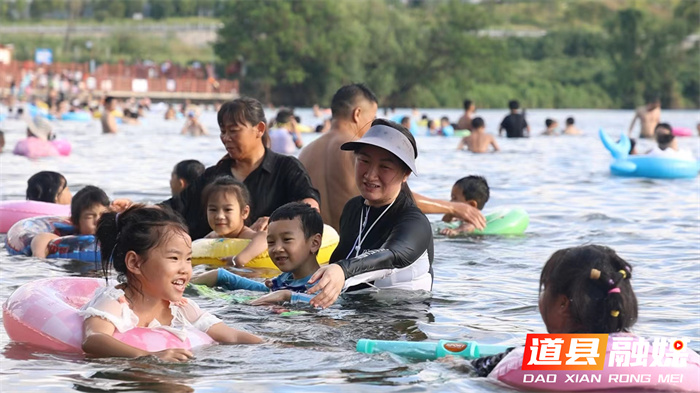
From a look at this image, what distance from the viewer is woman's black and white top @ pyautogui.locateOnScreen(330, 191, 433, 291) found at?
5.13 m

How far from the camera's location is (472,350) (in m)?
4.17

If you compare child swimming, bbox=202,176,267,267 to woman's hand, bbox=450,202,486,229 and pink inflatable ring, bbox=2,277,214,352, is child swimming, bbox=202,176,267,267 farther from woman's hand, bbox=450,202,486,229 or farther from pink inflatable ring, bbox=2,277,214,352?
pink inflatable ring, bbox=2,277,214,352

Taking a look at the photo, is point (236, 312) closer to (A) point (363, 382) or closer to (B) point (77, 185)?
(A) point (363, 382)

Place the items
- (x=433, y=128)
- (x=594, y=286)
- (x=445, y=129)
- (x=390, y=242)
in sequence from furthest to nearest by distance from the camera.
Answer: (x=433, y=128), (x=445, y=129), (x=390, y=242), (x=594, y=286)

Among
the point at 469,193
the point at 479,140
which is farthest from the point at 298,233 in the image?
the point at 479,140

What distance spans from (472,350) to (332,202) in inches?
141

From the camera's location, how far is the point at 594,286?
3301mm

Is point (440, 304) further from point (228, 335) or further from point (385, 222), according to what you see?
point (228, 335)

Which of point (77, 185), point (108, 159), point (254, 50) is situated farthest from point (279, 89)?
point (77, 185)

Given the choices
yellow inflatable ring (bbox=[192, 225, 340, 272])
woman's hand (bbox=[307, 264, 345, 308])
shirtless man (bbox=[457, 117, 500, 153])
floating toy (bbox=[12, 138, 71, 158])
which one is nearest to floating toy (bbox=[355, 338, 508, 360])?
woman's hand (bbox=[307, 264, 345, 308])

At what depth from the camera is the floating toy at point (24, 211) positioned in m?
8.27

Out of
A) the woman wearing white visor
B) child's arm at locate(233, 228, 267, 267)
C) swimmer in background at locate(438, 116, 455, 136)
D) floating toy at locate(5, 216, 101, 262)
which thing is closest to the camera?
the woman wearing white visor

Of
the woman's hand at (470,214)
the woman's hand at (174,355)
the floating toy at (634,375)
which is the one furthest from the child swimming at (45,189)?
the floating toy at (634,375)

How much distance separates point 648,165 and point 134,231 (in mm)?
11771
